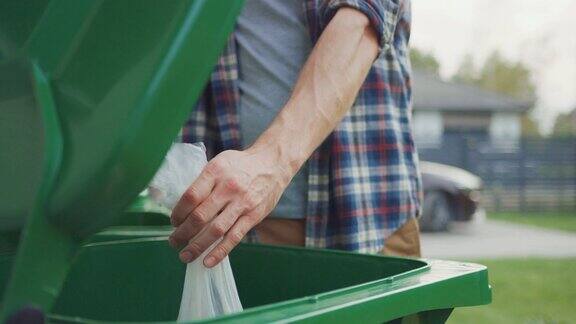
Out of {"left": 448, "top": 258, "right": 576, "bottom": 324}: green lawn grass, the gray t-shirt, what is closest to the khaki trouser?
the gray t-shirt

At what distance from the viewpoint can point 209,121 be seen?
1854 millimetres

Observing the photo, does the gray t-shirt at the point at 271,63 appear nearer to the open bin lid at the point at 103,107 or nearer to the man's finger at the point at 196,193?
the man's finger at the point at 196,193

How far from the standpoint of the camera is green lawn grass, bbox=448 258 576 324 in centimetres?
554

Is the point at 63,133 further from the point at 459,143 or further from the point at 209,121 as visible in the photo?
the point at 459,143

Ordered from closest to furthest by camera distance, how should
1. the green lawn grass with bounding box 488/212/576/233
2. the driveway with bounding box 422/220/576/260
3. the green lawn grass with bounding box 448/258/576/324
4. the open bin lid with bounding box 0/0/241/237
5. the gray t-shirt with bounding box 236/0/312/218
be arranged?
the open bin lid with bounding box 0/0/241/237 → the gray t-shirt with bounding box 236/0/312/218 → the green lawn grass with bounding box 448/258/576/324 → the driveway with bounding box 422/220/576/260 → the green lawn grass with bounding box 488/212/576/233

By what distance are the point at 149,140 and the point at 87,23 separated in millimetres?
195

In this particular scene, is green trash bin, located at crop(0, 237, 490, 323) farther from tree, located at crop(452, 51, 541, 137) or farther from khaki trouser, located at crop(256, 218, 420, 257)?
tree, located at crop(452, 51, 541, 137)

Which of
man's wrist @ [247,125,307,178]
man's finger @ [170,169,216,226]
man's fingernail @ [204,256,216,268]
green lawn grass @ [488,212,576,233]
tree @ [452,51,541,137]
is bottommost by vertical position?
green lawn grass @ [488,212,576,233]

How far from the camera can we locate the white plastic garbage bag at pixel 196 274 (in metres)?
1.19

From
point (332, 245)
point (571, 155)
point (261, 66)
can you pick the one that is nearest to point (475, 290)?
point (332, 245)

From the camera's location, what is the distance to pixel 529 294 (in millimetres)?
6414

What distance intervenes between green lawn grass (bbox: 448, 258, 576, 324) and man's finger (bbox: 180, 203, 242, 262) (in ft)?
14.5

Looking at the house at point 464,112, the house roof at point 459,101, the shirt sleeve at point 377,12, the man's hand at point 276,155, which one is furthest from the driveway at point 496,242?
the house roof at point 459,101

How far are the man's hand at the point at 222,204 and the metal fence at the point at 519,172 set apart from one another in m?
15.0
